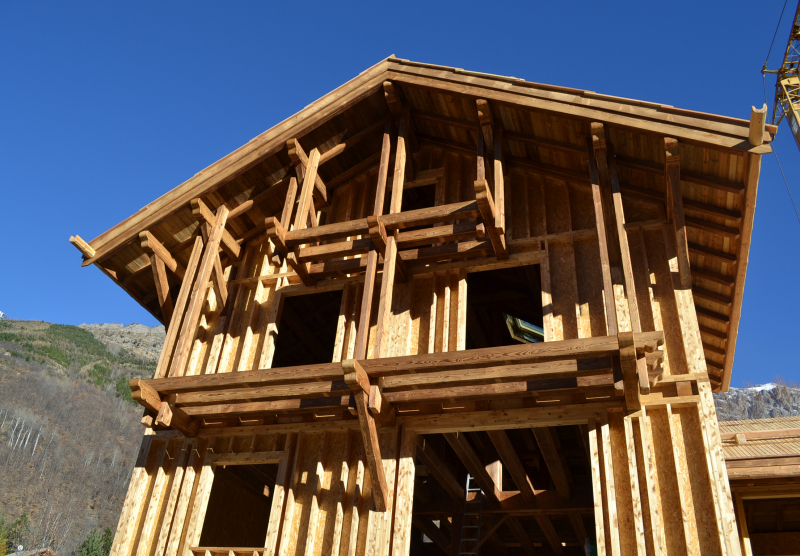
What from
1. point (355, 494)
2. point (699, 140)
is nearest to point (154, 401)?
point (355, 494)

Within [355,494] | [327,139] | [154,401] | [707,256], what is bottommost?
[355,494]

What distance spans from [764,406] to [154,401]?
359 ft

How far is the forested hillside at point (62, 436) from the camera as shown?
214 ft

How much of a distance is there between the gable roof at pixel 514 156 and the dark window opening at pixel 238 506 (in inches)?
173

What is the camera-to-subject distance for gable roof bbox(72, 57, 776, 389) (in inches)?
380

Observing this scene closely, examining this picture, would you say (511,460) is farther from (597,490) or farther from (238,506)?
(238,506)

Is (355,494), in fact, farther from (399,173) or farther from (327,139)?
(327,139)

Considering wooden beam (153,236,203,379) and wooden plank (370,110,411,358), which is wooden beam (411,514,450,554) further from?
wooden beam (153,236,203,379)

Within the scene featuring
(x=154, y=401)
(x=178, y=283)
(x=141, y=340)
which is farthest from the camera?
(x=141, y=340)

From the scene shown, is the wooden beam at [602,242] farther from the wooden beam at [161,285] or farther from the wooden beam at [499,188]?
the wooden beam at [161,285]

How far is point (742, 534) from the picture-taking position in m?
10.5

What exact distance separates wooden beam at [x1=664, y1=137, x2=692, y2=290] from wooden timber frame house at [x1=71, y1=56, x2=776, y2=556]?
0.15ft

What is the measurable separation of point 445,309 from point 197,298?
14.2 feet

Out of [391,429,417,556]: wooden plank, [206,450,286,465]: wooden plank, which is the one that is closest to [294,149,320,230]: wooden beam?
[206,450,286,465]: wooden plank
